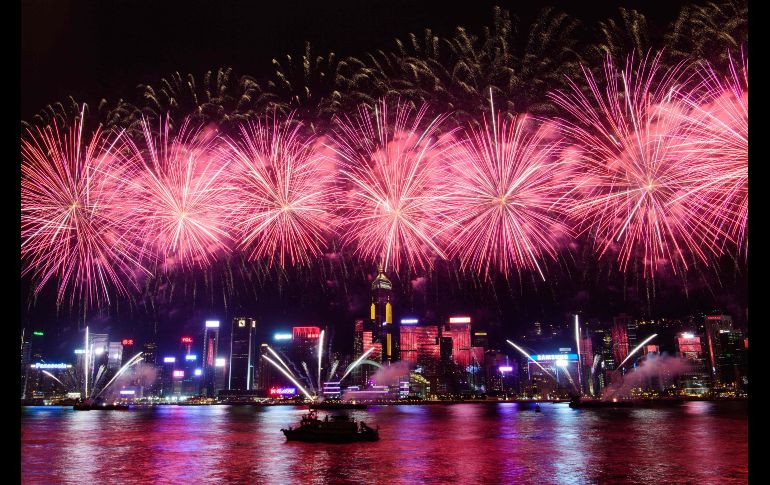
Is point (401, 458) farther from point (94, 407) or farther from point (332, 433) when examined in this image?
point (94, 407)

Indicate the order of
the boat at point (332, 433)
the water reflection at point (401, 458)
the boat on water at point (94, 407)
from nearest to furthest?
the water reflection at point (401, 458) → the boat at point (332, 433) → the boat on water at point (94, 407)

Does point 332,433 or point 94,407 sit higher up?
point 332,433

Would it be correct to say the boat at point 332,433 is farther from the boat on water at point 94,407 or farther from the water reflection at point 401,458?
the boat on water at point 94,407

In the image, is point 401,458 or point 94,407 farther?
point 94,407

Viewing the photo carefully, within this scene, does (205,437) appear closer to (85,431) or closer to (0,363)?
(85,431)

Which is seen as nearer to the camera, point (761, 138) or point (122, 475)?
point (761, 138)

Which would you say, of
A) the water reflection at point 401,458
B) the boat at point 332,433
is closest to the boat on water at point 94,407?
the water reflection at point 401,458

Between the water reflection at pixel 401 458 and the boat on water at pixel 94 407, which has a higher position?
the water reflection at pixel 401 458

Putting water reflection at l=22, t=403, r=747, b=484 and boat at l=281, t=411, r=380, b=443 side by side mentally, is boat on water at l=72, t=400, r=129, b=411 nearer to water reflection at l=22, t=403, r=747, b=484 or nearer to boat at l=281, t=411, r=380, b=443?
water reflection at l=22, t=403, r=747, b=484

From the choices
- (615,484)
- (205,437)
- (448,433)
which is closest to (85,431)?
(205,437)

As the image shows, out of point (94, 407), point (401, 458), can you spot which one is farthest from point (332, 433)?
point (94, 407)

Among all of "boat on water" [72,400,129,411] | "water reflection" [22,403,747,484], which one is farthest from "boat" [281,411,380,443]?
"boat on water" [72,400,129,411]
